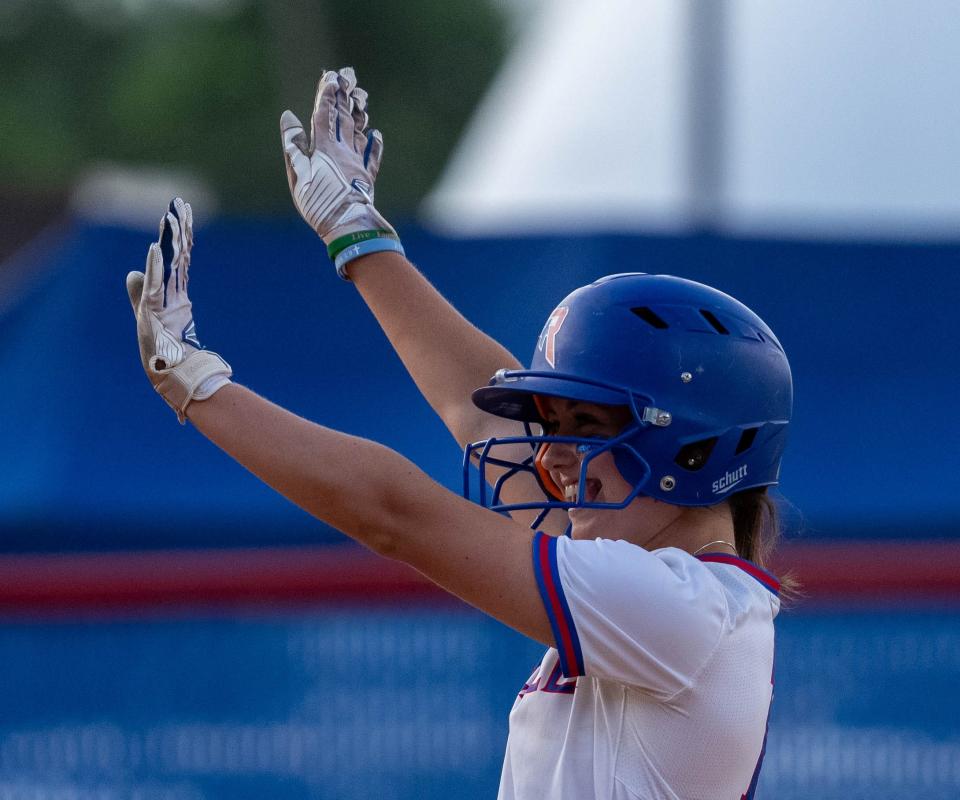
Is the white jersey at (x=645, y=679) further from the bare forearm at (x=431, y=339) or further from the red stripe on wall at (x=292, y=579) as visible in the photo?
the red stripe on wall at (x=292, y=579)

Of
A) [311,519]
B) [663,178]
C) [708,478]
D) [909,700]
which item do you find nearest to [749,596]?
[708,478]

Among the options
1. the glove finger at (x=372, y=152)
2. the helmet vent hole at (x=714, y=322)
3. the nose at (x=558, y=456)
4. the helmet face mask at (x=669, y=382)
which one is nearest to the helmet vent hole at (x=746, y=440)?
the helmet face mask at (x=669, y=382)

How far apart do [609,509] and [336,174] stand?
32.2 inches

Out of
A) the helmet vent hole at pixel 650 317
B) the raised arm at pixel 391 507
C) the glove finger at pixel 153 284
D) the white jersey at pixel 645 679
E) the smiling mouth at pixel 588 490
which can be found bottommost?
the white jersey at pixel 645 679

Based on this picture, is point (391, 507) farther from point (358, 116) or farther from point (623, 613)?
point (358, 116)

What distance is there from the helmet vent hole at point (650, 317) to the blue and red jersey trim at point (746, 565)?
1.23 ft

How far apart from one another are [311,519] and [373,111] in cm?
2710

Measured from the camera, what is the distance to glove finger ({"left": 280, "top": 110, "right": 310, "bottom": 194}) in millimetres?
2662

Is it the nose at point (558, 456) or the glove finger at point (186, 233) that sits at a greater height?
the glove finger at point (186, 233)

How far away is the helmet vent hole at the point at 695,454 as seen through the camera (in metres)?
2.34

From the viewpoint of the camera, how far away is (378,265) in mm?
2760

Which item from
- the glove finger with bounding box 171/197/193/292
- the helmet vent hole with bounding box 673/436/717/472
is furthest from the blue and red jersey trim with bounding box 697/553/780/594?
the glove finger with bounding box 171/197/193/292

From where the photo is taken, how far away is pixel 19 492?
500cm

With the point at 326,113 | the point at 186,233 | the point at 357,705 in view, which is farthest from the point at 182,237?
the point at 357,705
